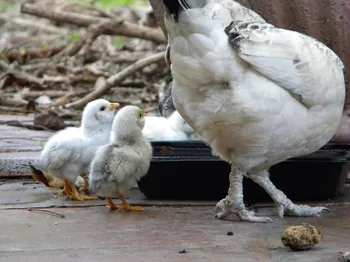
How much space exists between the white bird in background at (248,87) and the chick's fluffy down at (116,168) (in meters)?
0.36

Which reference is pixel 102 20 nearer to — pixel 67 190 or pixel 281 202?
pixel 67 190

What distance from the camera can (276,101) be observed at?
4.31 metres

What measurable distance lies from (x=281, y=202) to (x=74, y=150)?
3.80 ft

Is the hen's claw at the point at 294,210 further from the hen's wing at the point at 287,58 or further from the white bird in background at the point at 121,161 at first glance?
the white bird in background at the point at 121,161

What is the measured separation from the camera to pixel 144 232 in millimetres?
4164

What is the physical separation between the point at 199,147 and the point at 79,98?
139 inches

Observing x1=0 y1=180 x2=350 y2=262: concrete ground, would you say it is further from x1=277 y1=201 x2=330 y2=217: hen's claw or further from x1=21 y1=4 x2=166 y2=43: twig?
x1=21 y1=4 x2=166 y2=43: twig

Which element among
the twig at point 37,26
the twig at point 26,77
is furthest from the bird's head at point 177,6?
the twig at point 37,26

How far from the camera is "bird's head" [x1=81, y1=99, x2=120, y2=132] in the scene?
17.1ft

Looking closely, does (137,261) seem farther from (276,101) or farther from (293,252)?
(276,101)

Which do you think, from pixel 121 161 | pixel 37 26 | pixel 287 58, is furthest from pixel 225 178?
pixel 37 26

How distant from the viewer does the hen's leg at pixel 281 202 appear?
15.1 feet

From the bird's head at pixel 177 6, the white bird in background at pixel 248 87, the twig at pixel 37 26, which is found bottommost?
the twig at pixel 37 26

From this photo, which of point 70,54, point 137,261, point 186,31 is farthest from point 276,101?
point 70,54
